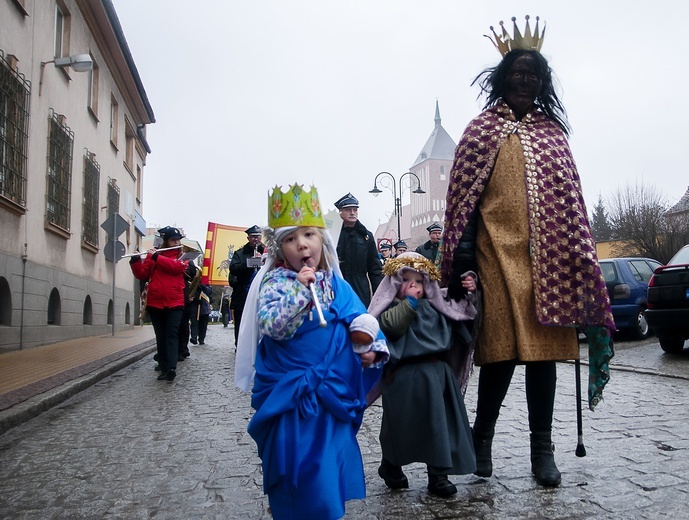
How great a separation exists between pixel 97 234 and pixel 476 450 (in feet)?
56.8

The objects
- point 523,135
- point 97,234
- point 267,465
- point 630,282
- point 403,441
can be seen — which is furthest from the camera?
point 97,234

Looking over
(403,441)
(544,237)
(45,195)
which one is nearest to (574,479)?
(403,441)

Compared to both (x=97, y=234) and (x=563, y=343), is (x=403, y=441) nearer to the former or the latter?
(x=563, y=343)

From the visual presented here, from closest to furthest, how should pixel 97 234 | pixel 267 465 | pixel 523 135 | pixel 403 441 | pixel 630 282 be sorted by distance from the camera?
pixel 267 465, pixel 403 441, pixel 523 135, pixel 630 282, pixel 97 234

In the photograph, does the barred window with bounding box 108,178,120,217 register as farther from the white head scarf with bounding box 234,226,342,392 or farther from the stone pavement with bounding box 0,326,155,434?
the white head scarf with bounding box 234,226,342,392

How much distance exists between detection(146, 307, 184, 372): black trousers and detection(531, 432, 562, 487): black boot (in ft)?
18.9

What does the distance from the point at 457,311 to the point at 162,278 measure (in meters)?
5.58

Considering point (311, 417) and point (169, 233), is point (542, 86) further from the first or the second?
point (169, 233)

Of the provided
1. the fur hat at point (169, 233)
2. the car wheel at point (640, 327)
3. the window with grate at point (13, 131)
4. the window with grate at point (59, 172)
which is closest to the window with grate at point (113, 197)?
the window with grate at point (59, 172)

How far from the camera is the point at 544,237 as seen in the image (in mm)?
3561

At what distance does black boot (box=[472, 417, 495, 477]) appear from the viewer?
3607 mm

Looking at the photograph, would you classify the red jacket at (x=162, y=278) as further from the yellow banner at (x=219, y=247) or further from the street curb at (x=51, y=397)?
the yellow banner at (x=219, y=247)

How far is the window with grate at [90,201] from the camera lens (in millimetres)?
17422

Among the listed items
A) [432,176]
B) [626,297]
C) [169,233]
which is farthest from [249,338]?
[432,176]
